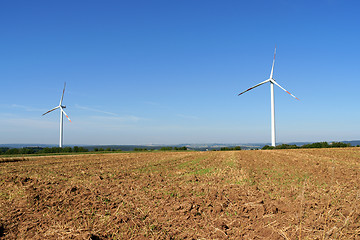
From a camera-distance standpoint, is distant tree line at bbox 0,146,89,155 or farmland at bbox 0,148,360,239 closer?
farmland at bbox 0,148,360,239

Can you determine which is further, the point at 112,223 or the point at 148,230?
the point at 112,223

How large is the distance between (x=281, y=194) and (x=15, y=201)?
10799 millimetres

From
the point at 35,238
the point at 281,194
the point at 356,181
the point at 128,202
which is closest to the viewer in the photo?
the point at 35,238

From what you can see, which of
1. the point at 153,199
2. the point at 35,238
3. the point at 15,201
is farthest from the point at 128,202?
the point at 15,201

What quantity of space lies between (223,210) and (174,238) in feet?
7.91

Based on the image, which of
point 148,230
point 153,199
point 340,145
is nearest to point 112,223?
point 148,230

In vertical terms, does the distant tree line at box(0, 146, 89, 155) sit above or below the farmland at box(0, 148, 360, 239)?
below

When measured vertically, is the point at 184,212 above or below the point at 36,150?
above

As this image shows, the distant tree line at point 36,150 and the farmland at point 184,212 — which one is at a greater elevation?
the farmland at point 184,212

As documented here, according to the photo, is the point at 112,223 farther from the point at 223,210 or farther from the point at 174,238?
the point at 223,210

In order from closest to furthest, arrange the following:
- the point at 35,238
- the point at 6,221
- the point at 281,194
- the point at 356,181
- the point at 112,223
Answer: the point at 35,238, the point at 112,223, the point at 6,221, the point at 281,194, the point at 356,181

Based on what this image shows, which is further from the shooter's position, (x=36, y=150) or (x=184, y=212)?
(x=36, y=150)

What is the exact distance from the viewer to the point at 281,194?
408 inches

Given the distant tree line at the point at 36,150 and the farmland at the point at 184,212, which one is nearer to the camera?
the farmland at the point at 184,212
